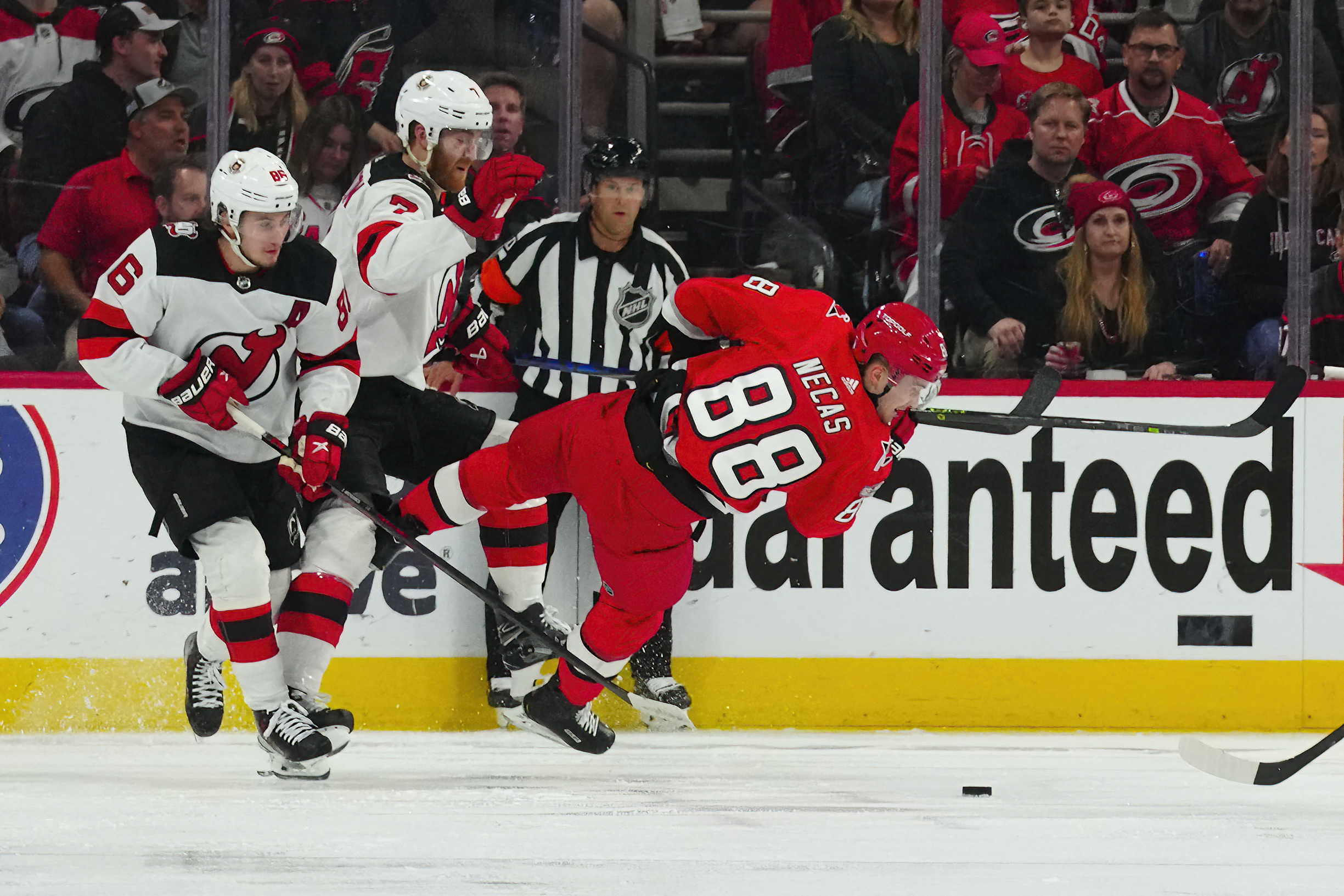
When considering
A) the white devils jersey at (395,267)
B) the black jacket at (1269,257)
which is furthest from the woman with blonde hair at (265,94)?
the black jacket at (1269,257)

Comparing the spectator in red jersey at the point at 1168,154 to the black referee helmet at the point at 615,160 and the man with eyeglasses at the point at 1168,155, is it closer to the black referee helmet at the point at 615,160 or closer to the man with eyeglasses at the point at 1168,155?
the man with eyeglasses at the point at 1168,155

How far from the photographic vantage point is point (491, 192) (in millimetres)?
3348

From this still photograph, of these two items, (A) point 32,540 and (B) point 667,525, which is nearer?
(B) point 667,525

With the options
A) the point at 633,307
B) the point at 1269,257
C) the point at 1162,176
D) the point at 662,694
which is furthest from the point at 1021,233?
the point at 662,694

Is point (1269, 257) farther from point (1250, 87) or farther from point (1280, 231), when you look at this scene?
point (1250, 87)

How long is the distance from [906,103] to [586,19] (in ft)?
3.00

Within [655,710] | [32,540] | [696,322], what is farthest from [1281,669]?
[32,540]

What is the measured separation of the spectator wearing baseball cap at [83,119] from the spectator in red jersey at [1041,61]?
2346 millimetres

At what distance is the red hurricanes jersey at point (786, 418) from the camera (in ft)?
10.3

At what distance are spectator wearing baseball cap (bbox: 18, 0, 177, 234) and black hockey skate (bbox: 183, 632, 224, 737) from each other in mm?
1375

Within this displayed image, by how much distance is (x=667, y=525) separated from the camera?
336 cm

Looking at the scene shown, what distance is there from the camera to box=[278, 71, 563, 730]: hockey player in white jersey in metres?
3.42

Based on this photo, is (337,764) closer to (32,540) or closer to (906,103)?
(32,540)

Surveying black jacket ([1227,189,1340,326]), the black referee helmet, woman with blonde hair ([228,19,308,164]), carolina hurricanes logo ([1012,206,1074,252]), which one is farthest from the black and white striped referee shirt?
black jacket ([1227,189,1340,326])
